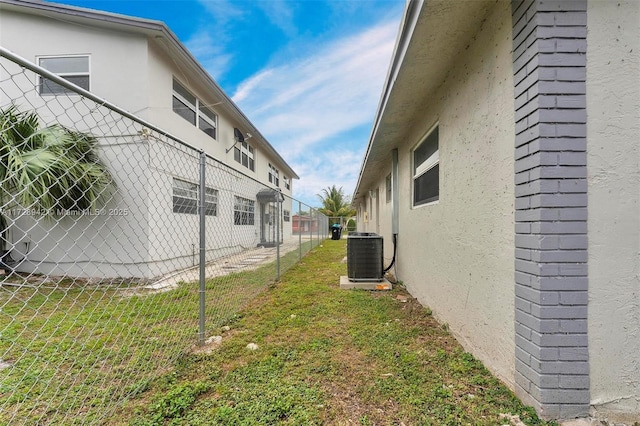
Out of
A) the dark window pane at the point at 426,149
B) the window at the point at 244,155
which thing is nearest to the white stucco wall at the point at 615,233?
the dark window pane at the point at 426,149

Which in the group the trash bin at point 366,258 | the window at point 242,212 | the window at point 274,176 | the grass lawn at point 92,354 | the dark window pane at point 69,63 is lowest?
A: the grass lawn at point 92,354

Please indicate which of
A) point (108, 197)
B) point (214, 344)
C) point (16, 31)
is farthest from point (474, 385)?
point (16, 31)

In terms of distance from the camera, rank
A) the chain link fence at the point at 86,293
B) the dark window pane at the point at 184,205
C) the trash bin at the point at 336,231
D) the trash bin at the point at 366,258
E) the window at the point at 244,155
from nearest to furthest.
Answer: the chain link fence at the point at 86,293, the trash bin at the point at 366,258, the dark window pane at the point at 184,205, the window at the point at 244,155, the trash bin at the point at 336,231

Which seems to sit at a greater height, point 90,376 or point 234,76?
point 234,76

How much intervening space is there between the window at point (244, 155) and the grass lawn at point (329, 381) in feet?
28.9

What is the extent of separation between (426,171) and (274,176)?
13.6 meters

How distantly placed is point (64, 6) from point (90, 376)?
807cm

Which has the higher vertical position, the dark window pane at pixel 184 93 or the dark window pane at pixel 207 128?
the dark window pane at pixel 184 93

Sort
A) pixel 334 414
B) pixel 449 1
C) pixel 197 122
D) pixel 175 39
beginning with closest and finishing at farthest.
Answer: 1. pixel 334 414
2. pixel 449 1
3. pixel 175 39
4. pixel 197 122

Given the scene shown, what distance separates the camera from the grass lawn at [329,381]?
1640 millimetres

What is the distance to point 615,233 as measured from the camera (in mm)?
1549

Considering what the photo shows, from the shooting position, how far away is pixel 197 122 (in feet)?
25.9

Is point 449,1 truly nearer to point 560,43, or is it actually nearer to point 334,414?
point 560,43

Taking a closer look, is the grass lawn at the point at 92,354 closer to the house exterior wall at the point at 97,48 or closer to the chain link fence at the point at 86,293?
the chain link fence at the point at 86,293
